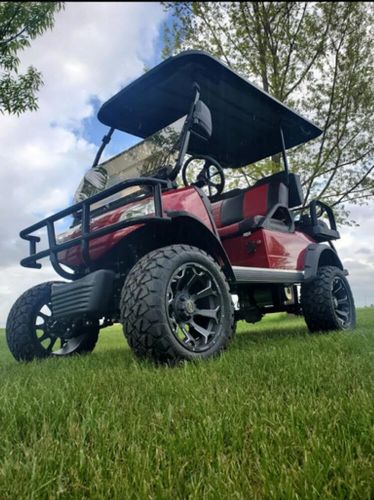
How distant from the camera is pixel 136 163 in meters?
4.25

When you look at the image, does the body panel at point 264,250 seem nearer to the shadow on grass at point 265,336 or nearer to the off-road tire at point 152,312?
the shadow on grass at point 265,336

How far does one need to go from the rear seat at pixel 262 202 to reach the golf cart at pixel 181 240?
0.05ft

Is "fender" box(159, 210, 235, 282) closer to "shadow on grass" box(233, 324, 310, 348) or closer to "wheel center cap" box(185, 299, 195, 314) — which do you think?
"wheel center cap" box(185, 299, 195, 314)

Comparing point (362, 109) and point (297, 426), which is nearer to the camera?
point (297, 426)

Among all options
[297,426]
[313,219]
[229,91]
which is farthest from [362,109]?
[297,426]

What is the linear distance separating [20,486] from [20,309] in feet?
9.39

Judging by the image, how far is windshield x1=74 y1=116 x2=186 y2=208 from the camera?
394 centimetres

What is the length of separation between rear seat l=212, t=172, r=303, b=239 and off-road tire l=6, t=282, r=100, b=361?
6.64 feet

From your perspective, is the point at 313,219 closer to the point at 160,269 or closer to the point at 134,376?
the point at 160,269

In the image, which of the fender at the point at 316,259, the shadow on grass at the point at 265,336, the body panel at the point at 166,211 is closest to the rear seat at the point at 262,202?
the fender at the point at 316,259

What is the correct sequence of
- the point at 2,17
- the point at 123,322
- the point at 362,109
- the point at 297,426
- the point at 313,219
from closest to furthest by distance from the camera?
the point at 297,426 < the point at 123,322 < the point at 2,17 < the point at 313,219 < the point at 362,109

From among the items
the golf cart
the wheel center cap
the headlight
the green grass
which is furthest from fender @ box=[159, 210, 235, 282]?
the green grass

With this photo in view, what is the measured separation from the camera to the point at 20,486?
3.97 feet

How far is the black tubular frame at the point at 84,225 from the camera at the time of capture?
2924 mm
